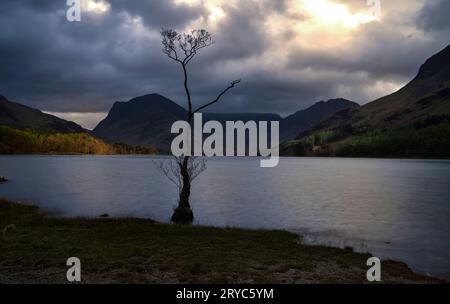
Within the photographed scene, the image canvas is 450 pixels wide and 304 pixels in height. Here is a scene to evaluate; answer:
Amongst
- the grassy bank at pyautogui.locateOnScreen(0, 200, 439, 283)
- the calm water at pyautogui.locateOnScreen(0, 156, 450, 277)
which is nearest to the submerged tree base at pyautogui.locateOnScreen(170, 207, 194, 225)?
the calm water at pyautogui.locateOnScreen(0, 156, 450, 277)

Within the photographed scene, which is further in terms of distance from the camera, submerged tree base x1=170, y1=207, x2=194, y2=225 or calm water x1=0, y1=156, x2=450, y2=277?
submerged tree base x1=170, y1=207, x2=194, y2=225

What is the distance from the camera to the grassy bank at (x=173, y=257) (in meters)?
20.8

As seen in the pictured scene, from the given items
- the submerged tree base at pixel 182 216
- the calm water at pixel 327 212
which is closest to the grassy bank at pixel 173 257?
the calm water at pixel 327 212

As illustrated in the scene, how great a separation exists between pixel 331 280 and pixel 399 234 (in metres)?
25.8

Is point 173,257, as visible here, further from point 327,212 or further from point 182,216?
point 327,212

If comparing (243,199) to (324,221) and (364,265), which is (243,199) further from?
(364,265)

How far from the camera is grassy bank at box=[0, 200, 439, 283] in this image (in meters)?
20.8

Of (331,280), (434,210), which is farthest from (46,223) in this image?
(434,210)

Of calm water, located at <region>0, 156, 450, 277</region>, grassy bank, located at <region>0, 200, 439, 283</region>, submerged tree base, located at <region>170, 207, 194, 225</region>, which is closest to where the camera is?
grassy bank, located at <region>0, 200, 439, 283</region>

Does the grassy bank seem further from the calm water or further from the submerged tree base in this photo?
the submerged tree base

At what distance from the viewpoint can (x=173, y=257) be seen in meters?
25.0

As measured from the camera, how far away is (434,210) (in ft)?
203

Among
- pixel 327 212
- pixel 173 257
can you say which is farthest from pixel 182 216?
pixel 327 212

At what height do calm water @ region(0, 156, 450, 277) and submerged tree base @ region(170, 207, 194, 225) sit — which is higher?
submerged tree base @ region(170, 207, 194, 225)
